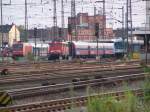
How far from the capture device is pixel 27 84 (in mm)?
21922

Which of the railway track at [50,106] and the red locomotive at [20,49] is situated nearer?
the railway track at [50,106]

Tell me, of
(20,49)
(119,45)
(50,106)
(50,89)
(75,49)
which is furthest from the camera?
(119,45)

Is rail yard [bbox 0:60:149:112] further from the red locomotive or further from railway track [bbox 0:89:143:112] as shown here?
the red locomotive

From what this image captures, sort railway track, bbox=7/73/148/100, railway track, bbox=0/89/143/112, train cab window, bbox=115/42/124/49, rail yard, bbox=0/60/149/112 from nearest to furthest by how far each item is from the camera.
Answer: railway track, bbox=0/89/143/112, rail yard, bbox=0/60/149/112, railway track, bbox=7/73/148/100, train cab window, bbox=115/42/124/49

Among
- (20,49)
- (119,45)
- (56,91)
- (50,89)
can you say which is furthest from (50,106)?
(119,45)

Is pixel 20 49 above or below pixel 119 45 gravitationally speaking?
below

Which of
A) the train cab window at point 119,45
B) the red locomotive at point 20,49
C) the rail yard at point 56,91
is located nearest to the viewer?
the rail yard at point 56,91

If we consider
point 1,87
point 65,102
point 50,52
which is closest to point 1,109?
point 65,102

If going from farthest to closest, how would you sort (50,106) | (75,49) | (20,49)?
(20,49)
(75,49)
(50,106)

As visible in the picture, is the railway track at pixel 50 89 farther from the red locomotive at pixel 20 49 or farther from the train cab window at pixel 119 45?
the train cab window at pixel 119 45

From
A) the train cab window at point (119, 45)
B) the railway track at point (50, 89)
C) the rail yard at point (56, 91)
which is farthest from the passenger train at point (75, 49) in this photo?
the railway track at point (50, 89)

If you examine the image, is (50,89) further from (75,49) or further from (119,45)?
(119,45)

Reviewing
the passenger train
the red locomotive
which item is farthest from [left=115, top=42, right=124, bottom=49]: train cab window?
the red locomotive

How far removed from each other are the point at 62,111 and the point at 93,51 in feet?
177
